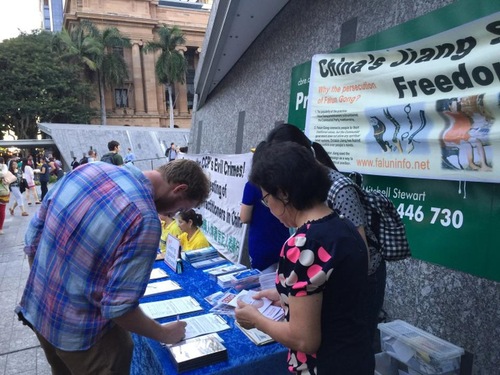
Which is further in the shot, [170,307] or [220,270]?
[220,270]

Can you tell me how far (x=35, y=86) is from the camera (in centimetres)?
3075

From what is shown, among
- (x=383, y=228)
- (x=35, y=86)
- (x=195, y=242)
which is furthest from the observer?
(x=35, y=86)

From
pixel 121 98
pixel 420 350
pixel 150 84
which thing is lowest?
pixel 420 350

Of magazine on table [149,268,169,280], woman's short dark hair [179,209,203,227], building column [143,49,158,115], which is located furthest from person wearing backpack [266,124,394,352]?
building column [143,49,158,115]

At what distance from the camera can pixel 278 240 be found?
117 inches

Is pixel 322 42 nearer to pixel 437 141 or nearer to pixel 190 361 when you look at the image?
pixel 437 141

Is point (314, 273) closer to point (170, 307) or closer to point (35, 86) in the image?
point (170, 307)

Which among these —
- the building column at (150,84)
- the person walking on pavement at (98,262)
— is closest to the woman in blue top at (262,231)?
the person walking on pavement at (98,262)

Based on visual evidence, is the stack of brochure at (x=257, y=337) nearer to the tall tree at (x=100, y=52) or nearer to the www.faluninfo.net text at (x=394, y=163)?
the www.faluninfo.net text at (x=394, y=163)

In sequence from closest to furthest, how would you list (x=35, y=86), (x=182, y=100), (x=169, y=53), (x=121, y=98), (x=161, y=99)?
(x=35, y=86) → (x=169, y=53) → (x=121, y=98) → (x=161, y=99) → (x=182, y=100)

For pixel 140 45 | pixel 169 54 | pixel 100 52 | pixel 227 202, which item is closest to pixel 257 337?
pixel 227 202

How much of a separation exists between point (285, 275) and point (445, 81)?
1.81m

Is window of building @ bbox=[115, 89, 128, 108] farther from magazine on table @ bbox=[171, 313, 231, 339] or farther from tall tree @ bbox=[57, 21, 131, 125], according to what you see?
magazine on table @ bbox=[171, 313, 231, 339]

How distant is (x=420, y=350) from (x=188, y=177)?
1780 millimetres
